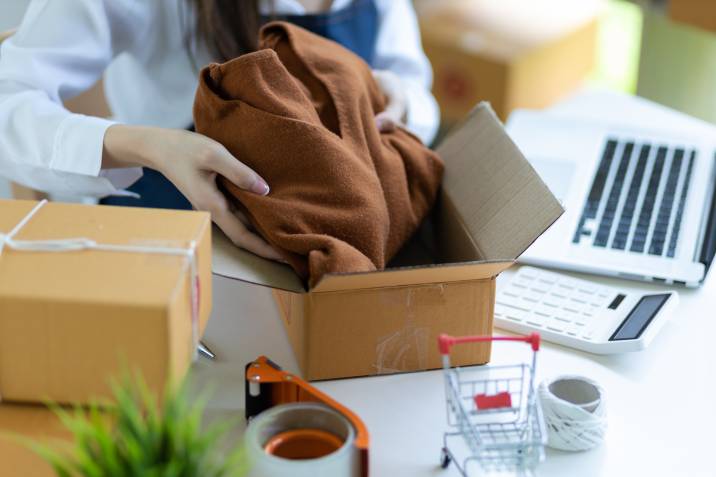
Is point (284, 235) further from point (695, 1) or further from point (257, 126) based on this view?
point (695, 1)

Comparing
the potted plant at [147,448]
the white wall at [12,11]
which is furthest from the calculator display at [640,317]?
the white wall at [12,11]

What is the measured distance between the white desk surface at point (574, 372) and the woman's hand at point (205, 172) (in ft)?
0.25

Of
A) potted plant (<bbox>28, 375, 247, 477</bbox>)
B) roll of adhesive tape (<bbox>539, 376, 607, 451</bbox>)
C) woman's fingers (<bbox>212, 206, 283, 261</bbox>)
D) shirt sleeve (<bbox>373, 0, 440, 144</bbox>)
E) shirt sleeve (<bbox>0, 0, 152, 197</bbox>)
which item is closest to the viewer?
potted plant (<bbox>28, 375, 247, 477</bbox>)

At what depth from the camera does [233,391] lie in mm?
747

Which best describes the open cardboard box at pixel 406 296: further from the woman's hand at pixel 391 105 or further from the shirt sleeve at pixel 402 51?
the shirt sleeve at pixel 402 51

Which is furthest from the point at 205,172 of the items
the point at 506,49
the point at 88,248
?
the point at 506,49

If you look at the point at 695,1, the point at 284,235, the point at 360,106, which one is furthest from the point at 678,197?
the point at 695,1

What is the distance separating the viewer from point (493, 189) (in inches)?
Answer: 32.9

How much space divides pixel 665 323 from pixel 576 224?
18cm

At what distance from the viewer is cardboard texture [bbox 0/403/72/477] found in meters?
0.58

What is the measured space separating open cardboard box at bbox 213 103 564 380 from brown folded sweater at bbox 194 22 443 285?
1.1 inches

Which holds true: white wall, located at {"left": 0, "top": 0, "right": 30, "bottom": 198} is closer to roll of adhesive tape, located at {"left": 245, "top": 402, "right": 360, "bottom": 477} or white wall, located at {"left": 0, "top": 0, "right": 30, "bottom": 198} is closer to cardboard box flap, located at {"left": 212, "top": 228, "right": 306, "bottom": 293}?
cardboard box flap, located at {"left": 212, "top": 228, "right": 306, "bottom": 293}

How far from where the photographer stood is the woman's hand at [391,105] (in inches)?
36.0

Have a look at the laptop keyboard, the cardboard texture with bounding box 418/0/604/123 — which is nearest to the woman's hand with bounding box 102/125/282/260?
the laptop keyboard
